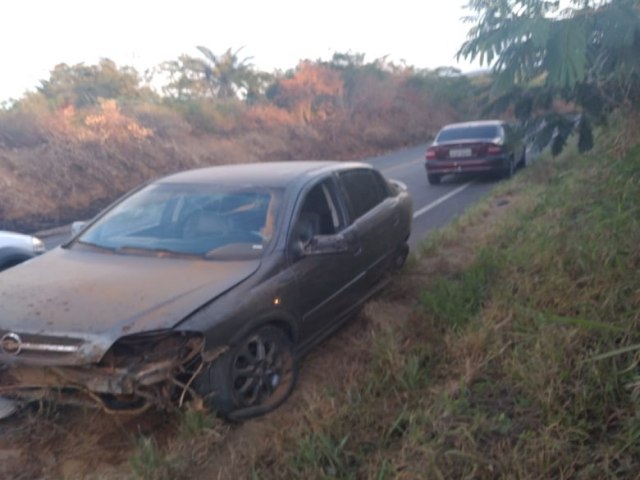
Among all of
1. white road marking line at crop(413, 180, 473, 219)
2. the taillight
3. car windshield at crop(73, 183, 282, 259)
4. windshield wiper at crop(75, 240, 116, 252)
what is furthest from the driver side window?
the taillight

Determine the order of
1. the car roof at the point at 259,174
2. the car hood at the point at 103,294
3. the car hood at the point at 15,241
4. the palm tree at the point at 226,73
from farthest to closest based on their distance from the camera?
the palm tree at the point at 226,73, the car hood at the point at 15,241, the car roof at the point at 259,174, the car hood at the point at 103,294

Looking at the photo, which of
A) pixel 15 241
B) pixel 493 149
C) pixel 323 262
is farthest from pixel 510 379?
pixel 493 149

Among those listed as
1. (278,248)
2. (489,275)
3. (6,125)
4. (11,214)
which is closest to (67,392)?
(278,248)

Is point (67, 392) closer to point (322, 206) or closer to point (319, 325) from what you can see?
point (319, 325)

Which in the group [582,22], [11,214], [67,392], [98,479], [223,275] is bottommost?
[11,214]

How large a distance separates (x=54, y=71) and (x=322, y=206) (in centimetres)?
2639

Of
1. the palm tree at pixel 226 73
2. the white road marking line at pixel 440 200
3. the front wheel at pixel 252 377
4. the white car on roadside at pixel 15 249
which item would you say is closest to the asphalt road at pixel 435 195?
the white road marking line at pixel 440 200

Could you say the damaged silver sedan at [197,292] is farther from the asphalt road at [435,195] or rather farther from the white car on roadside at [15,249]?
the asphalt road at [435,195]

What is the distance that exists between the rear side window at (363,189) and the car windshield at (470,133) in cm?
869

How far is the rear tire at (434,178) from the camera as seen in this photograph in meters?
15.3

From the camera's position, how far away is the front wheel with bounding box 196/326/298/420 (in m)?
3.83

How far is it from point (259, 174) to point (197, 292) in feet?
5.58

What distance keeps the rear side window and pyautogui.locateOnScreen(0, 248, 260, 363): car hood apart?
163cm

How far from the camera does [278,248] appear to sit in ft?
14.9
